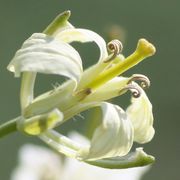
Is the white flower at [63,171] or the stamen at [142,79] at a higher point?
the stamen at [142,79]

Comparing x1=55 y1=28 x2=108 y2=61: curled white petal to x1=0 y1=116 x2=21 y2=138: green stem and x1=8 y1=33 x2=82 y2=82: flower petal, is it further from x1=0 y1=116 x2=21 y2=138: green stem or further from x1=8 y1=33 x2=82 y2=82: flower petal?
x1=0 y1=116 x2=21 y2=138: green stem

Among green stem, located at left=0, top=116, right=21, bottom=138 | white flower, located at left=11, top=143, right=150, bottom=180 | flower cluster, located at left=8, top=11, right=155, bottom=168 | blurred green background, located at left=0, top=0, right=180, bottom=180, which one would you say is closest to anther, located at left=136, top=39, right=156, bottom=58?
flower cluster, located at left=8, top=11, right=155, bottom=168

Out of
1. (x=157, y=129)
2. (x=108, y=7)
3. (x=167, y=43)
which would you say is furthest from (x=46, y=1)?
(x=157, y=129)

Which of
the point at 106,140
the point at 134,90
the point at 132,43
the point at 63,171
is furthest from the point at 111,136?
the point at 132,43

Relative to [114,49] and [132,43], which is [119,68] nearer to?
[114,49]

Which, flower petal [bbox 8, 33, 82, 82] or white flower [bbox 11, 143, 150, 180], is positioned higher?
flower petal [bbox 8, 33, 82, 82]

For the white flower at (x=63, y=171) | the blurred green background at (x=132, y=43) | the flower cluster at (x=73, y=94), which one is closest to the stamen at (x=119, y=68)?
the flower cluster at (x=73, y=94)

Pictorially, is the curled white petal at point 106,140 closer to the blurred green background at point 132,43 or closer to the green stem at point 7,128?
the green stem at point 7,128
